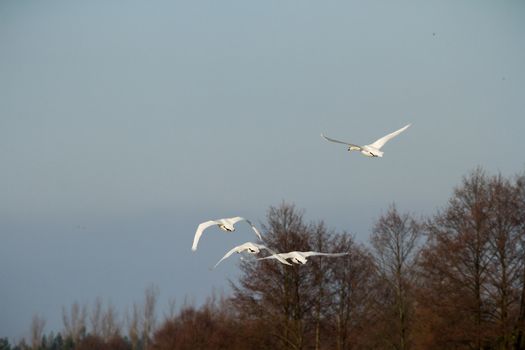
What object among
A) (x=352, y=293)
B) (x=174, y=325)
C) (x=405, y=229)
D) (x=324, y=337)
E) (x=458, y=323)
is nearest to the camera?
(x=458, y=323)

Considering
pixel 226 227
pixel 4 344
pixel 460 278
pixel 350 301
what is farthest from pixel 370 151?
pixel 4 344

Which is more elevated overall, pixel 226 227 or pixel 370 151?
pixel 370 151

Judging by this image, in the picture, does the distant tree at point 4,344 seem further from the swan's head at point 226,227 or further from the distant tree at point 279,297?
the swan's head at point 226,227

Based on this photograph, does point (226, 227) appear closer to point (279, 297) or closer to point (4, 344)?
point (279, 297)

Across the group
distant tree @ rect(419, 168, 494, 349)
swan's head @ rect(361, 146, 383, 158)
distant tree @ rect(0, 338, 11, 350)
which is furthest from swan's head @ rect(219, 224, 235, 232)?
distant tree @ rect(0, 338, 11, 350)

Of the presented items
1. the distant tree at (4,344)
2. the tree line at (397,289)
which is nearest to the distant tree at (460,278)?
the tree line at (397,289)

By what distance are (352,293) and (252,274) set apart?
22.4ft

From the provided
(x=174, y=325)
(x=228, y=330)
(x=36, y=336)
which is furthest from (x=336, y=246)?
(x=36, y=336)

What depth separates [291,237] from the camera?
158 feet

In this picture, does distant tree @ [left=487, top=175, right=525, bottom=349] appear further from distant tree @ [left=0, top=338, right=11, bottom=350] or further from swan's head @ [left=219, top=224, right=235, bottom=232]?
distant tree @ [left=0, top=338, right=11, bottom=350]

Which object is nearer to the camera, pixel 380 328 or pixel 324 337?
pixel 324 337

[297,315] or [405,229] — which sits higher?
[405,229]

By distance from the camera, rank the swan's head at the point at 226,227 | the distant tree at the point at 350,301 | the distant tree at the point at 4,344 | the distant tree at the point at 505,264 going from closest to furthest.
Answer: the swan's head at the point at 226,227 < the distant tree at the point at 505,264 < the distant tree at the point at 350,301 < the distant tree at the point at 4,344

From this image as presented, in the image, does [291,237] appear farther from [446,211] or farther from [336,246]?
[446,211]
